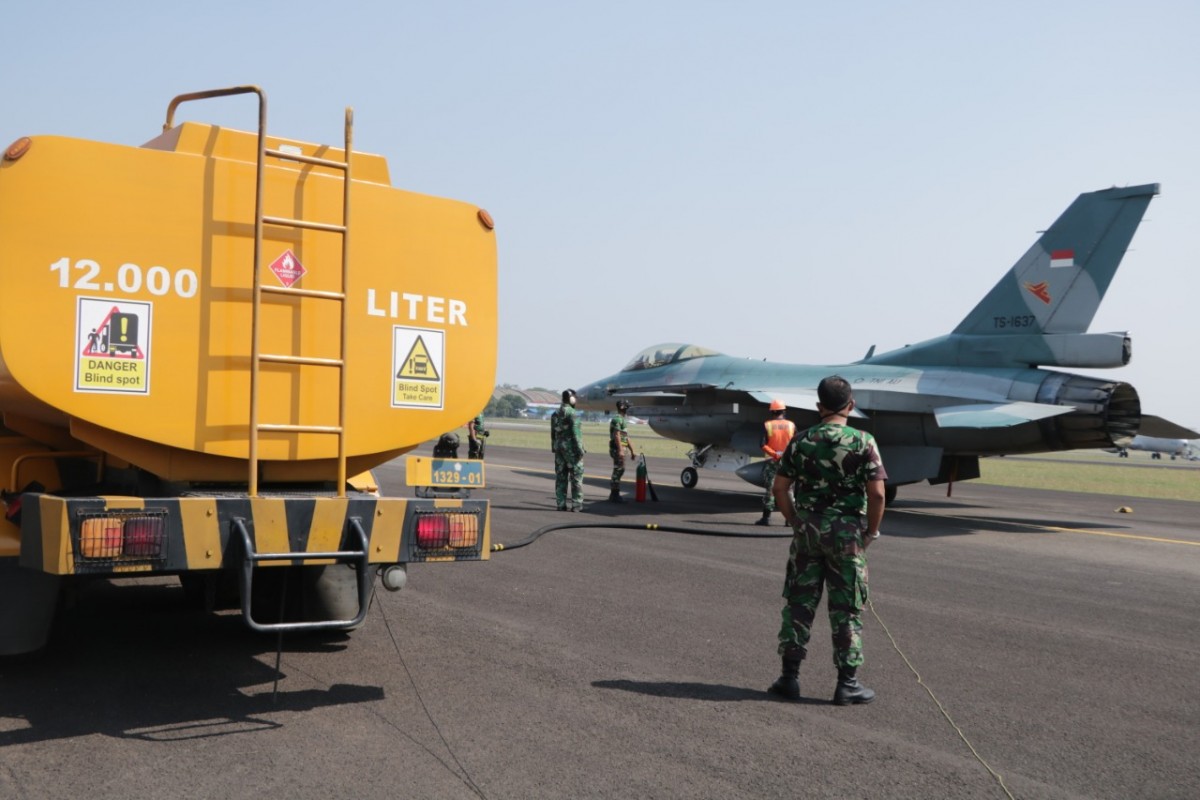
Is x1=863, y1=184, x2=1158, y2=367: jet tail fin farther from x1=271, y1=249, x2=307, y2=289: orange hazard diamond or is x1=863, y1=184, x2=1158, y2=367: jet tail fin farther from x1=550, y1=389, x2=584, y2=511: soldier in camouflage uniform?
x1=271, y1=249, x2=307, y2=289: orange hazard diamond

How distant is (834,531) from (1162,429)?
17.0 meters

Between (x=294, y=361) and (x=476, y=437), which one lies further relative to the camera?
(x=476, y=437)

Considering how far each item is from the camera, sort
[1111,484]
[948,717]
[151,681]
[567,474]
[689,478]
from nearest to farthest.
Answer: [948,717]
[151,681]
[567,474]
[689,478]
[1111,484]

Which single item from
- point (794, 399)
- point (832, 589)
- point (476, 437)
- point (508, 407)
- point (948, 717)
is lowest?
point (948, 717)

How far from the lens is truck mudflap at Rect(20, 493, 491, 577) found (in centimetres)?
468

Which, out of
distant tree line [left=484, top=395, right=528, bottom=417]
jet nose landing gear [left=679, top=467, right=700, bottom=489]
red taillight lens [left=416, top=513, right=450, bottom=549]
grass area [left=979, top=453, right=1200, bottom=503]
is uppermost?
distant tree line [left=484, top=395, right=528, bottom=417]

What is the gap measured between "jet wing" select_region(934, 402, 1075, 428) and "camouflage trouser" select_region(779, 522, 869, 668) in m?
11.6

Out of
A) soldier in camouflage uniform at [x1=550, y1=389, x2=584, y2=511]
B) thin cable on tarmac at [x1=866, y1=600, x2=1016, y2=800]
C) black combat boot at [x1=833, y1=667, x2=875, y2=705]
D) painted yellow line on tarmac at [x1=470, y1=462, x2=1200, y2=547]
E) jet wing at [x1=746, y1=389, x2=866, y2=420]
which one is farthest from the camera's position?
jet wing at [x1=746, y1=389, x2=866, y2=420]

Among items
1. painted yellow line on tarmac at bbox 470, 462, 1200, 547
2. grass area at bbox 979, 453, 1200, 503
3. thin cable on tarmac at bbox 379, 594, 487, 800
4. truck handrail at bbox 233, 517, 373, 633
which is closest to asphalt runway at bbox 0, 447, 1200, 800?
thin cable on tarmac at bbox 379, 594, 487, 800

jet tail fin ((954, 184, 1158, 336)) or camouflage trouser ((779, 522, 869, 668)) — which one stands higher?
jet tail fin ((954, 184, 1158, 336))

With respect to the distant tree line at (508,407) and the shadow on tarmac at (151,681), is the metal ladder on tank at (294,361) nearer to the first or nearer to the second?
the shadow on tarmac at (151,681)

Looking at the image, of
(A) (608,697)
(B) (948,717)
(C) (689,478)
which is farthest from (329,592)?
(C) (689,478)

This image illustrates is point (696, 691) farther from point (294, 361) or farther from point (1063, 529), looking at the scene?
Result: point (1063, 529)

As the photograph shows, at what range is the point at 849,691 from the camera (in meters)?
5.71
